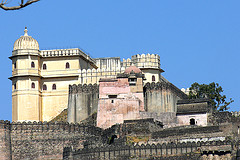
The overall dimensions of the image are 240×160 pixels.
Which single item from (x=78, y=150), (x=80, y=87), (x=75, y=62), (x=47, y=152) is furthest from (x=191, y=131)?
(x=75, y=62)

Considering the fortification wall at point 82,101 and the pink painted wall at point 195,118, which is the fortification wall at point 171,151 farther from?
the fortification wall at point 82,101

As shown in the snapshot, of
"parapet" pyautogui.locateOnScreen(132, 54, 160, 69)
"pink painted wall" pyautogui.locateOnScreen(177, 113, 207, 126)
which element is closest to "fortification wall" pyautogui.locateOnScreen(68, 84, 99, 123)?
"parapet" pyautogui.locateOnScreen(132, 54, 160, 69)

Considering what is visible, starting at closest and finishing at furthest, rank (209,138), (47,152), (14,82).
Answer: (209,138), (47,152), (14,82)

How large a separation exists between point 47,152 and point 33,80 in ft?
78.1

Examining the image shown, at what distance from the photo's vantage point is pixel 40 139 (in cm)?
5712

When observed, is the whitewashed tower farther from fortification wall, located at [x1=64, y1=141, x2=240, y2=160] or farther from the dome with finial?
fortification wall, located at [x1=64, y1=141, x2=240, y2=160]

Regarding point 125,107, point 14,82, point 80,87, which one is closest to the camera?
point 125,107

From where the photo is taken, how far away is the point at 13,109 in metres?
77.9

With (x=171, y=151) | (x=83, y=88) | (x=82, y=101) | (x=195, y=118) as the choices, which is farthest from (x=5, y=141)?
(x=195, y=118)

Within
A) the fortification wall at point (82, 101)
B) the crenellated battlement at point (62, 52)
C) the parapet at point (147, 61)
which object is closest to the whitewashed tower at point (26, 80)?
the crenellated battlement at point (62, 52)

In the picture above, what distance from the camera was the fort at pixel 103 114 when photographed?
49.8m

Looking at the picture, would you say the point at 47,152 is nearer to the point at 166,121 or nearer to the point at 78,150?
the point at 78,150

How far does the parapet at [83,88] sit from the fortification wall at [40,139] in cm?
1416

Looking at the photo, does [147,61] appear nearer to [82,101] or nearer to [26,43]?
[82,101]
